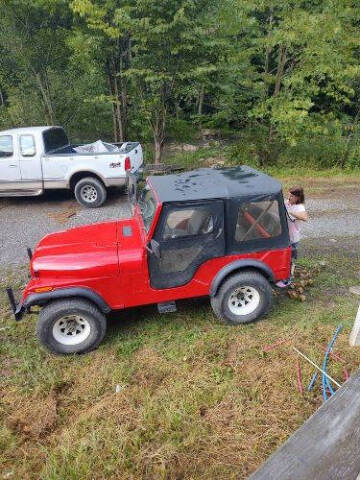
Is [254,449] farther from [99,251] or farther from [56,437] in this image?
[99,251]

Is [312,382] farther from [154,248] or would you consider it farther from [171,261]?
[154,248]

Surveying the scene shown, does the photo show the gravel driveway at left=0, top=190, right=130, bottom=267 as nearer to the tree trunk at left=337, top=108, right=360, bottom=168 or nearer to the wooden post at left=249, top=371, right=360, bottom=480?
the wooden post at left=249, top=371, right=360, bottom=480

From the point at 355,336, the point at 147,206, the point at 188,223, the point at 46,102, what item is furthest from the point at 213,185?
the point at 46,102

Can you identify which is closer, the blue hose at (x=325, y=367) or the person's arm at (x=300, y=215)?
the blue hose at (x=325, y=367)

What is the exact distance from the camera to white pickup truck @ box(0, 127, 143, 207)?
8.62 m

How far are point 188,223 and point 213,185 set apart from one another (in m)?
0.58

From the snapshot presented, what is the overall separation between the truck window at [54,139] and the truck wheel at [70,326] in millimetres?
6113

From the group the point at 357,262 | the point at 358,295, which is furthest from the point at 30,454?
the point at 357,262

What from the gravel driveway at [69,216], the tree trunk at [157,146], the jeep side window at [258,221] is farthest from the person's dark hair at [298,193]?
the tree trunk at [157,146]

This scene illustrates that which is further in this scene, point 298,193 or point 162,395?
point 298,193

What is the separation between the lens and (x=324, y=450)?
153 centimetres

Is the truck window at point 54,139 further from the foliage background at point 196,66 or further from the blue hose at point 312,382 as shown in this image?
the blue hose at point 312,382

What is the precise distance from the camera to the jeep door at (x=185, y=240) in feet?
12.9

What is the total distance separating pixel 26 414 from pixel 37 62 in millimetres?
11828
